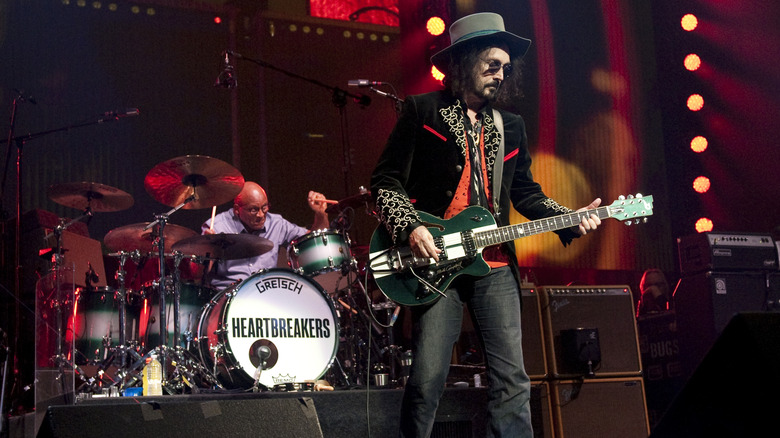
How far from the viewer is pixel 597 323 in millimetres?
5469

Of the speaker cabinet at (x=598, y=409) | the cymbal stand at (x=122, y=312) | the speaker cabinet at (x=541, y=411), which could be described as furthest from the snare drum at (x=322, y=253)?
the speaker cabinet at (x=598, y=409)

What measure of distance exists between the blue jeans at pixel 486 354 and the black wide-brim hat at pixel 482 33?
1034 millimetres

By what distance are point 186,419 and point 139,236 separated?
11.2 ft

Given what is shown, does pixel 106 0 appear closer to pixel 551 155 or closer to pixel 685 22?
pixel 551 155

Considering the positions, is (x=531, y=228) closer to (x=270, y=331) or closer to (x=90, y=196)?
(x=270, y=331)

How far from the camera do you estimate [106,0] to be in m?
8.54

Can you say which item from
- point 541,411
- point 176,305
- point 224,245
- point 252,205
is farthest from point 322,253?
point 541,411

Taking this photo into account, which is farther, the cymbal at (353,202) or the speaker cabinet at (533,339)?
the cymbal at (353,202)

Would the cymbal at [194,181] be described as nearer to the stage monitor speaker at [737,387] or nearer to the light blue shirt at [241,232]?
the light blue shirt at [241,232]

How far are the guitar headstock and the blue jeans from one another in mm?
657

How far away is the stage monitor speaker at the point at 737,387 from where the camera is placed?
4.46 feet

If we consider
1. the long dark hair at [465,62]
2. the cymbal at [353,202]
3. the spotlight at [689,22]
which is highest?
the spotlight at [689,22]

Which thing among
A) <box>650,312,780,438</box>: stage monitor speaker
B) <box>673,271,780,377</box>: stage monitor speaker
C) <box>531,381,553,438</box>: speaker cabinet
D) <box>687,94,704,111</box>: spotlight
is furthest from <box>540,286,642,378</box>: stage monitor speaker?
<box>650,312,780,438</box>: stage monitor speaker

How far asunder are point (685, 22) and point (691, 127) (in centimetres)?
110
